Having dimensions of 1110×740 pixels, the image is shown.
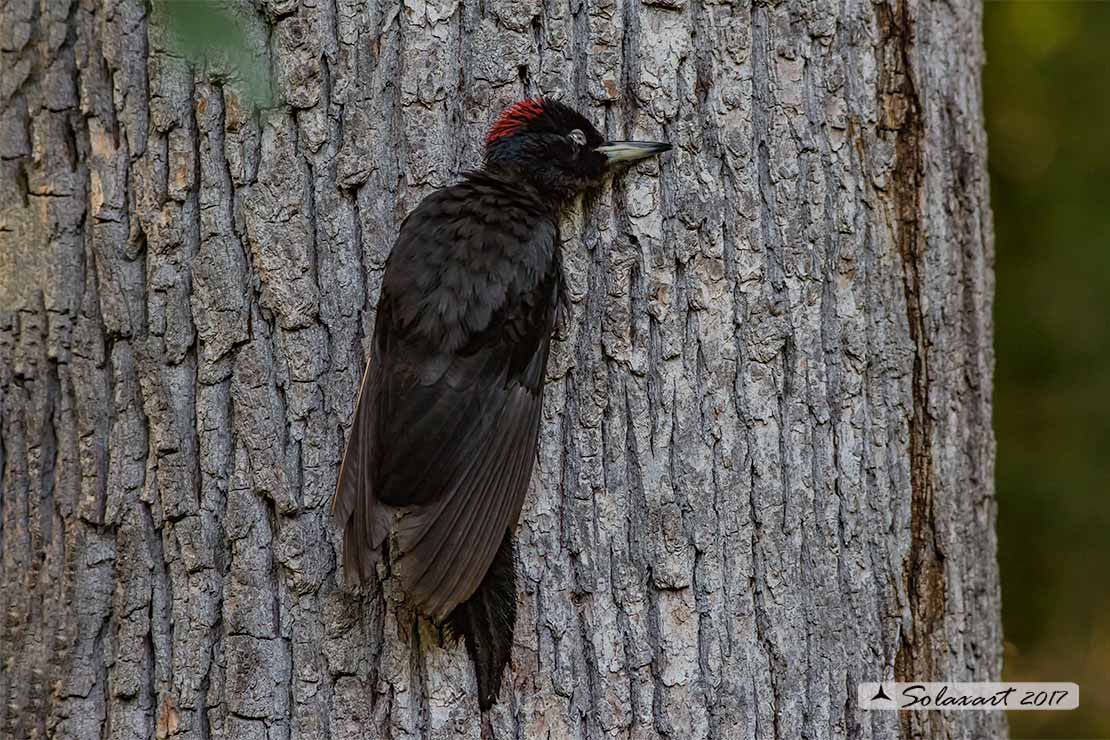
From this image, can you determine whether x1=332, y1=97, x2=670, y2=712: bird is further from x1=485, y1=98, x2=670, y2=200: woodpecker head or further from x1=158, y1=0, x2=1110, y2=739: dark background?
x1=158, y1=0, x2=1110, y2=739: dark background

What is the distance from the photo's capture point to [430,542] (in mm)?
2254

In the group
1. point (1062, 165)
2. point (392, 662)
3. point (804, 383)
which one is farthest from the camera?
point (1062, 165)

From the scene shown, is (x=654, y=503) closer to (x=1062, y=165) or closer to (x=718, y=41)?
(x=718, y=41)

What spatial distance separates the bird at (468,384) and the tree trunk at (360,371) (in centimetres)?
5

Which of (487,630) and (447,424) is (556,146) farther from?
(487,630)

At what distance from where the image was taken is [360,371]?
2.32 metres

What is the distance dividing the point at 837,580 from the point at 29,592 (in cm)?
189

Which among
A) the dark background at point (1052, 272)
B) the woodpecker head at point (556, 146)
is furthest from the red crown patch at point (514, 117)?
the dark background at point (1052, 272)

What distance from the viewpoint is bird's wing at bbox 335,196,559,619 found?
2.23m

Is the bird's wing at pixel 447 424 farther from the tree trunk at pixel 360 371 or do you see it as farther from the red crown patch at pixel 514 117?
the red crown patch at pixel 514 117

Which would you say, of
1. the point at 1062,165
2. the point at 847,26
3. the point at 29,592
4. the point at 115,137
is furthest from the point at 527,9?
the point at 1062,165

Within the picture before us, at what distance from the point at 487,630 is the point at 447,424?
0.47 m

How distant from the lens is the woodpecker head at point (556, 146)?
2346mm

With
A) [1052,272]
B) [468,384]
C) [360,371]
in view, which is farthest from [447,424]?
[1052,272]
